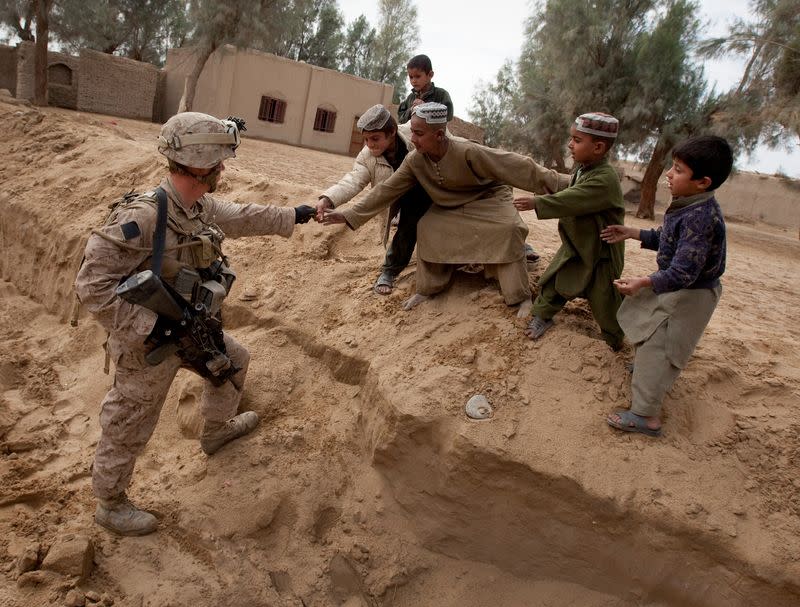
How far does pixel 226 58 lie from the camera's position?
1686 centimetres

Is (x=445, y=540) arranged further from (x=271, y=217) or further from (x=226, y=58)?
(x=226, y=58)

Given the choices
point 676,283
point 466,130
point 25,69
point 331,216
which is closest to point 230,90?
point 25,69

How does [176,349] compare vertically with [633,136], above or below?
below

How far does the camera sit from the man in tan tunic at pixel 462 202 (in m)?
3.39

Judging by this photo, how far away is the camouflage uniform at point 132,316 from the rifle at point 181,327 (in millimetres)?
81

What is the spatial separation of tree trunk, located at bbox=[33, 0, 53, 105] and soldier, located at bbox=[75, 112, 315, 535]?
1272cm

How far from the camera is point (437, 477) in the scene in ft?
10.5

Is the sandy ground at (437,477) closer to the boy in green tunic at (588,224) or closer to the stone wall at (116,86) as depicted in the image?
the boy in green tunic at (588,224)

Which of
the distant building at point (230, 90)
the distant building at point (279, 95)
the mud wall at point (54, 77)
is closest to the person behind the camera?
the mud wall at point (54, 77)

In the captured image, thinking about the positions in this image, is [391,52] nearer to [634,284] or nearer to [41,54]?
[41,54]

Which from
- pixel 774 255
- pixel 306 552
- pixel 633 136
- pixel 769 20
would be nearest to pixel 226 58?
pixel 633 136

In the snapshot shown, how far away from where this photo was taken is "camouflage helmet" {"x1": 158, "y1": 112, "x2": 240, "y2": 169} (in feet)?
8.90

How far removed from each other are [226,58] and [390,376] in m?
16.1

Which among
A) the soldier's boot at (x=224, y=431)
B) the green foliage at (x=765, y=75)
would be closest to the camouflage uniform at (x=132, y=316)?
the soldier's boot at (x=224, y=431)
